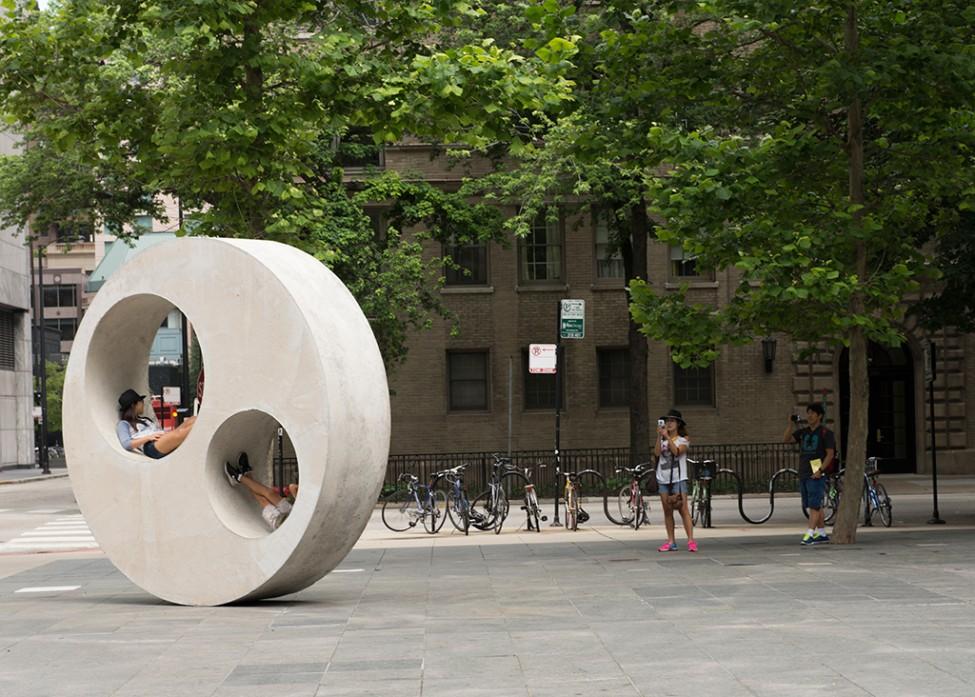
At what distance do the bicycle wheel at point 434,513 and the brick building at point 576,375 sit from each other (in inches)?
605

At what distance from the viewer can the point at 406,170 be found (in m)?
39.3

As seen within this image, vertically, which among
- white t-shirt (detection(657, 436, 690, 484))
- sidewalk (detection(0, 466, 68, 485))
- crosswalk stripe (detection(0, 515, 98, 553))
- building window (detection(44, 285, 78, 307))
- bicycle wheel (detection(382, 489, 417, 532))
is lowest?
sidewalk (detection(0, 466, 68, 485))

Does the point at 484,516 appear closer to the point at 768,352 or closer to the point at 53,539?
the point at 53,539

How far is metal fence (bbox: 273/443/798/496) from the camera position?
1430 inches

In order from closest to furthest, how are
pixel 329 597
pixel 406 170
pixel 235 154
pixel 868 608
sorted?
pixel 868 608
pixel 329 597
pixel 235 154
pixel 406 170

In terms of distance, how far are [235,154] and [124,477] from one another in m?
4.93

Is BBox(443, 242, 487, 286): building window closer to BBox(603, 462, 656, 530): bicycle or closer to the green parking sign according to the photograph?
the green parking sign

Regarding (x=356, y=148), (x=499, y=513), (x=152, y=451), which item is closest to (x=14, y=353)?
(x=356, y=148)

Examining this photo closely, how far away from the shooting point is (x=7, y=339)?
66.8 m

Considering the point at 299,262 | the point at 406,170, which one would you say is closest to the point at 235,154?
the point at 299,262

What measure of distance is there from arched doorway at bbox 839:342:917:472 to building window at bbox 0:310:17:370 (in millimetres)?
39436

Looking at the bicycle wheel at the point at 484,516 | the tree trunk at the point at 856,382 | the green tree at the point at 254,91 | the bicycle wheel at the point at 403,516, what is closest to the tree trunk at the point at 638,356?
the bicycle wheel at the point at 403,516

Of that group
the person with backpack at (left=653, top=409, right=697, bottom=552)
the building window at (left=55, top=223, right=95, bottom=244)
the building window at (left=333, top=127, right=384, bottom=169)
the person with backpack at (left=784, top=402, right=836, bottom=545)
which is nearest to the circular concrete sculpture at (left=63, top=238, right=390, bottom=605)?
the person with backpack at (left=653, top=409, right=697, bottom=552)

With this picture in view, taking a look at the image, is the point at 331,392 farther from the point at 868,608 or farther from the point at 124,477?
the point at 868,608
